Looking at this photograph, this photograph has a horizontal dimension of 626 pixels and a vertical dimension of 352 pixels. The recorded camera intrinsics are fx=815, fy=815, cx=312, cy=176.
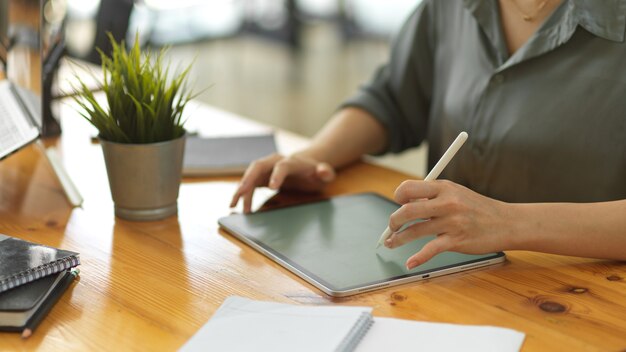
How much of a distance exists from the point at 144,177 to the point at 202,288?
0.27 metres

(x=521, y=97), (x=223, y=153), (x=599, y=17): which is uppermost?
(x=599, y=17)

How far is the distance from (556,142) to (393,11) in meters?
3.17

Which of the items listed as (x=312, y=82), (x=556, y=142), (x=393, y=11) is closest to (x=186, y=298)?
(x=556, y=142)

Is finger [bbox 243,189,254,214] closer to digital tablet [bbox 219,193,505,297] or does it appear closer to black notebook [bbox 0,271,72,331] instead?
digital tablet [bbox 219,193,505,297]

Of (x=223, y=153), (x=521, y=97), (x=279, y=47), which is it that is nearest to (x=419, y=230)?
(x=521, y=97)

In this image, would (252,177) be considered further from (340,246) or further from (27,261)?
(27,261)

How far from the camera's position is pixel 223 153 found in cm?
156

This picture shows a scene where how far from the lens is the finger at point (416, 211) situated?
1015mm

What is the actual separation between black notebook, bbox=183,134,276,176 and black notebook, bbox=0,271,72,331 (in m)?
0.53

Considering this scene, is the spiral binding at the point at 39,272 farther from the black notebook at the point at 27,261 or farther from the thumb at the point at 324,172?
the thumb at the point at 324,172

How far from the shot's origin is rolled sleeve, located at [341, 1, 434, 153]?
1653 mm

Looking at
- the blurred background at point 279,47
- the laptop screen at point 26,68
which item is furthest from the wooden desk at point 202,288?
the blurred background at point 279,47

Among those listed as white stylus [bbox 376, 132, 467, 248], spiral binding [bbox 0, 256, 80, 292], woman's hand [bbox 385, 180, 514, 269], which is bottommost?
spiral binding [bbox 0, 256, 80, 292]

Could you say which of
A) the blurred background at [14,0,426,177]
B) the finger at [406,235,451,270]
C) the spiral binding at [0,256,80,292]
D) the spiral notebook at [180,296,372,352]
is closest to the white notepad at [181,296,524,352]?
the spiral notebook at [180,296,372,352]
